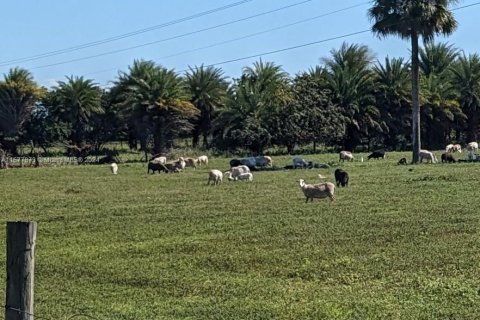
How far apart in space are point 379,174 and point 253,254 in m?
17.9

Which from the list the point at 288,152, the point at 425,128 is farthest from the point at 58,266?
the point at 425,128

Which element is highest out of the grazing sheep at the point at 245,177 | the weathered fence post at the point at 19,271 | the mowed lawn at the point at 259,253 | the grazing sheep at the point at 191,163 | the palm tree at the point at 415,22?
the palm tree at the point at 415,22

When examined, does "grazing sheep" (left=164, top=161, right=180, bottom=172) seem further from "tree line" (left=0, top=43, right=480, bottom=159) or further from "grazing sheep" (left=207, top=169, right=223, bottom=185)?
"tree line" (left=0, top=43, right=480, bottom=159)

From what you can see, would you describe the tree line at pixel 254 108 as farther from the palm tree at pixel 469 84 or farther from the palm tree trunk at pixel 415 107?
the palm tree trunk at pixel 415 107

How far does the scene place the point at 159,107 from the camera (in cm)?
5331

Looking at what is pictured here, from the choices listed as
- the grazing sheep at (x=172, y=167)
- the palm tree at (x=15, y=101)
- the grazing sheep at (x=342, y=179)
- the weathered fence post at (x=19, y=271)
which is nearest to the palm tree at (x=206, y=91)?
the palm tree at (x=15, y=101)

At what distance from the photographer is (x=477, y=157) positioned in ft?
127

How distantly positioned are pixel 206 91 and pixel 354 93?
11.1 m

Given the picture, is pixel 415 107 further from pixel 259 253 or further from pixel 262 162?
pixel 259 253

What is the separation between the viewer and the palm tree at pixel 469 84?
197 ft

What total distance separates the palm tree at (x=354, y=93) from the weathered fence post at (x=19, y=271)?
51.6 metres

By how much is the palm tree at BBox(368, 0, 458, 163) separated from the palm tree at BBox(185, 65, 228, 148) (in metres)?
21.5

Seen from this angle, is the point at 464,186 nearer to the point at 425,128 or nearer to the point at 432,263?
the point at 432,263

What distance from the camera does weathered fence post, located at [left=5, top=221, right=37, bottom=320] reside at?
16.3 feet
